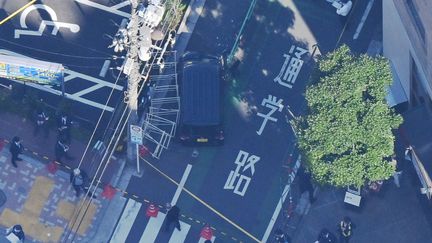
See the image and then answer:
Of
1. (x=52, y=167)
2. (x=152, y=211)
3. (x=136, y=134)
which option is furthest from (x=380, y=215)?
(x=52, y=167)

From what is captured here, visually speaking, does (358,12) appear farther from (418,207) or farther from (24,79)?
(24,79)

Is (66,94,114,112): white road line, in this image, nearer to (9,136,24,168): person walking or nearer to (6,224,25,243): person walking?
(9,136,24,168): person walking

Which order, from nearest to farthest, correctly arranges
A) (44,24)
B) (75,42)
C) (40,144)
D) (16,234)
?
(16,234) → (40,144) → (75,42) → (44,24)

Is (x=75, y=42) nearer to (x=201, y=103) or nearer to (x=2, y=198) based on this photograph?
(x=201, y=103)

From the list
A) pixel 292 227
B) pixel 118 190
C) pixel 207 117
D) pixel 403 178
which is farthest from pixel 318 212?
pixel 118 190

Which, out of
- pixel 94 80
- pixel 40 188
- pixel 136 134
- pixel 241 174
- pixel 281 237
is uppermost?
pixel 94 80

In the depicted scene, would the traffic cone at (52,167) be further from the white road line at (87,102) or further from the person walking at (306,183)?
the person walking at (306,183)

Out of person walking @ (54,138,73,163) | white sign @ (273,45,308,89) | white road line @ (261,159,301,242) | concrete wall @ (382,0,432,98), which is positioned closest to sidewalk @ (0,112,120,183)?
person walking @ (54,138,73,163)

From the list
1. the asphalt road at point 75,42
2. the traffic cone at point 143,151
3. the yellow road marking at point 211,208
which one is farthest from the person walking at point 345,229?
the asphalt road at point 75,42
